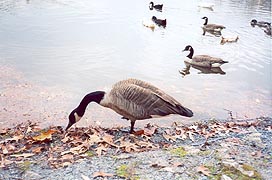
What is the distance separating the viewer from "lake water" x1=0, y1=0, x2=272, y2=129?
10.1 meters

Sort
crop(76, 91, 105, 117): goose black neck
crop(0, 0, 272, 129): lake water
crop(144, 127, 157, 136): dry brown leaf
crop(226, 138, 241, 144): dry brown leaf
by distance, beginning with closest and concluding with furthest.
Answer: crop(226, 138, 241, 144): dry brown leaf
crop(76, 91, 105, 117): goose black neck
crop(144, 127, 157, 136): dry brown leaf
crop(0, 0, 272, 129): lake water

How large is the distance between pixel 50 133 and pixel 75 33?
32.1ft

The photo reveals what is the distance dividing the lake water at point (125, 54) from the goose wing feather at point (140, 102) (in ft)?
7.46

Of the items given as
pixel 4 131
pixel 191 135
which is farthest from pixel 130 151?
pixel 4 131

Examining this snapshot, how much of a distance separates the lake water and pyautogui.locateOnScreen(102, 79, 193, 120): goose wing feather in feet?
7.46

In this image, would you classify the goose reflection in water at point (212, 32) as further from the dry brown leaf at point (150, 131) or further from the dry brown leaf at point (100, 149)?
the dry brown leaf at point (100, 149)

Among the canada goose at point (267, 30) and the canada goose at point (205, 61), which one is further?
the canada goose at point (267, 30)

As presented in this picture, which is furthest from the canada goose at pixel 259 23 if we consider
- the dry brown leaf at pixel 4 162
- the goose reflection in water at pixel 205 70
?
the dry brown leaf at pixel 4 162

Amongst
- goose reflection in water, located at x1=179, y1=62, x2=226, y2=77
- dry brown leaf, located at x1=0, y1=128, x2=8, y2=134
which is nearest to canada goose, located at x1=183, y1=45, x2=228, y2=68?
goose reflection in water, located at x1=179, y1=62, x2=226, y2=77

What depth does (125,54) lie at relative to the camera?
A: 13.2 m

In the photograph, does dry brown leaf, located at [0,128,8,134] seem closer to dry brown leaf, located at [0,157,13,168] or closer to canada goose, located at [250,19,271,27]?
dry brown leaf, located at [0,157,13,168]

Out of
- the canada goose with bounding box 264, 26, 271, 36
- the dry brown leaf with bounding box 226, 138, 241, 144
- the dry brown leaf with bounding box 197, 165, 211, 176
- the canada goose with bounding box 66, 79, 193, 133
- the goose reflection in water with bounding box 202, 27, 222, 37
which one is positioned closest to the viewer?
the dry brown leaf with bounding box 197, 165, 211, 176

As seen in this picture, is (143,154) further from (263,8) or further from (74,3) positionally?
(263,8)

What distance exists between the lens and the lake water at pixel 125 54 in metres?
10.1
